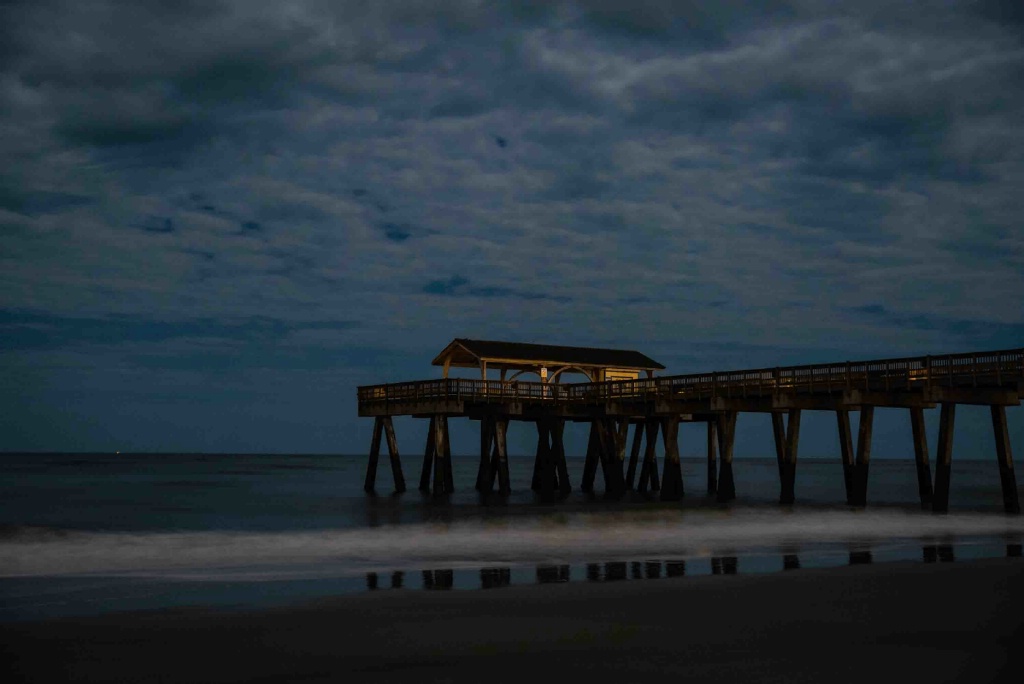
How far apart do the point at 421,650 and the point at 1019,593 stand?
8.55m

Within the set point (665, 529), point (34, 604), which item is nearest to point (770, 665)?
point (34, 604)

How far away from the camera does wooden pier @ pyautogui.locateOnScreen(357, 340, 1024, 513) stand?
28.2m

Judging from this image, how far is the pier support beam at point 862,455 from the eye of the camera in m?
30.9

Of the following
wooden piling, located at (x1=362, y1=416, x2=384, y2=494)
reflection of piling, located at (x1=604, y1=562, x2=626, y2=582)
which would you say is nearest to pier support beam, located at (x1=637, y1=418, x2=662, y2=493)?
wooden piling, located at (x1=362, y1=416, x2=384, y2=494)

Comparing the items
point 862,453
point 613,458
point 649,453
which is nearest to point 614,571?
point 862,453

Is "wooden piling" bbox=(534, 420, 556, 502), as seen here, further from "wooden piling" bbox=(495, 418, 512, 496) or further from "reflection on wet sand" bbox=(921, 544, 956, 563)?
"reflection on wet sand" bbox=(921, 544, 956, 563)

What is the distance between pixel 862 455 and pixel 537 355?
17218 millimetres

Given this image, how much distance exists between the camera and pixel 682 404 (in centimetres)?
3712

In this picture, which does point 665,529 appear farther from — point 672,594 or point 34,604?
point 34,604

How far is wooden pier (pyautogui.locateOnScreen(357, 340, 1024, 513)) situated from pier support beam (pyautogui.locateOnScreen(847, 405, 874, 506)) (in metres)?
0.04

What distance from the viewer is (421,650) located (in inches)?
389

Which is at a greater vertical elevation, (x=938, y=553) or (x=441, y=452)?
(x=441, y=452)

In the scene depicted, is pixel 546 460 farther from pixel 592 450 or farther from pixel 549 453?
pixel 592 450

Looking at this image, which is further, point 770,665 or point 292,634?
point 292,634
